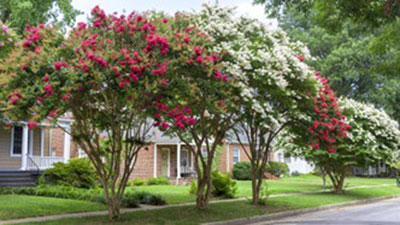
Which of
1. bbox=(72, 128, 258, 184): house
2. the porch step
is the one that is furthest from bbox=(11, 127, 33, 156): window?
bbox=(72, 128, 258, 184): house

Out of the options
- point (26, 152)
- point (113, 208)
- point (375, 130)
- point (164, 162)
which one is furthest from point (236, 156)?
point (113, 208)

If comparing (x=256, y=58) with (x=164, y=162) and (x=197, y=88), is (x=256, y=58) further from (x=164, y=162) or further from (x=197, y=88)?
(x=164, y=162)

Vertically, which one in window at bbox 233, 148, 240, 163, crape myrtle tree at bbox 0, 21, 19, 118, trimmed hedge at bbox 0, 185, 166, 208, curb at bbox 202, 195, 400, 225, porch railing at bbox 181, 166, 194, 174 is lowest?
curb at bbox 202, 195, 400, 225

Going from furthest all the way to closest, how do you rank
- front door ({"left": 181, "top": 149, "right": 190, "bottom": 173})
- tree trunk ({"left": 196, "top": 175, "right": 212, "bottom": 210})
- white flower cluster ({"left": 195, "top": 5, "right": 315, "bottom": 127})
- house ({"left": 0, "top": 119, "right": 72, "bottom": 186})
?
1. front door ({"left": 181, "top": 149, "right": 190, "bottom": 173})
2. house ({"left": 0, "top": 119, "right": 72, "bottom": 186})
3. tree trunk ({"left": 196, "top": 175, "right": 212, "bottom": 210})
4. white flower cluster ({"left": 195, "top": 5, "right": 315, "bottom": 127})

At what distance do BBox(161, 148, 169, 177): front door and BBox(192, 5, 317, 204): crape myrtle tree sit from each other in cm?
1913

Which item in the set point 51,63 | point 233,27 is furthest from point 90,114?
point 233,27

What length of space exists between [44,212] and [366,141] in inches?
569

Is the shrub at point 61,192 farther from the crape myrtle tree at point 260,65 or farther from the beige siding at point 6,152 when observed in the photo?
the crape myrtle tree at point 260,65

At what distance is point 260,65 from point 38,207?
7.87m

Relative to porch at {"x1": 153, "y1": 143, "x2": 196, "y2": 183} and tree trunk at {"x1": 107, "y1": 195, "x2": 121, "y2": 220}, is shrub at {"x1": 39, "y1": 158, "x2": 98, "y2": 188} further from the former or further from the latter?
porch at {"x1": 153, "y1": 143, "x2": 196, "y2": 183}

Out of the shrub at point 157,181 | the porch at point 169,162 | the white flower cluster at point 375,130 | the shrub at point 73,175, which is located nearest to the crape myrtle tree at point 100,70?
the shrub at point 73,175

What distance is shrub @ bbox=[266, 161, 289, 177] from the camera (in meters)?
38.9

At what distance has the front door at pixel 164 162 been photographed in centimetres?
3284

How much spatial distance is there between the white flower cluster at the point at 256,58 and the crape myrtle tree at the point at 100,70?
1.14 metres
